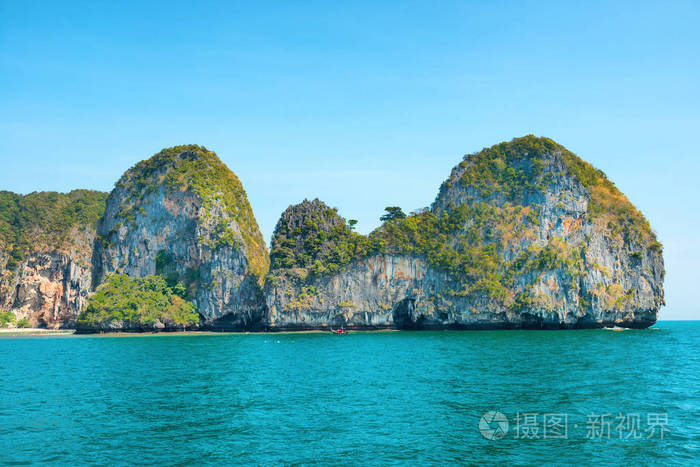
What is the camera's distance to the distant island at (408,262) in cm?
9831

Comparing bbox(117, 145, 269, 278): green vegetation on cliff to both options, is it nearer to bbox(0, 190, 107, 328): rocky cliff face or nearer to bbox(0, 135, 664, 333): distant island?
bbox(0, 135, 664, 333): distant island

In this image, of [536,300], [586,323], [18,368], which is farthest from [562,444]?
[586,323]

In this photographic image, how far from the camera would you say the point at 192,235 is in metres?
123

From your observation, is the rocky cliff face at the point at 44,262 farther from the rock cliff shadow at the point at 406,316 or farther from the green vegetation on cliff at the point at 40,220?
the rock cliff shadow at the point at 406,316

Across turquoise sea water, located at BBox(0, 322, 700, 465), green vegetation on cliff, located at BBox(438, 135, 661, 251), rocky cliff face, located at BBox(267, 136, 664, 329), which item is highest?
green vegetation on cliff, located at BBox(438, 135, 661, 251)

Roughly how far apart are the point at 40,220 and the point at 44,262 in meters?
14.1

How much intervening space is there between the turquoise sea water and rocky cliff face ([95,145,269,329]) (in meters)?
62.1

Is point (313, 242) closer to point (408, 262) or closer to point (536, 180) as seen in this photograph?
point (408, 262)

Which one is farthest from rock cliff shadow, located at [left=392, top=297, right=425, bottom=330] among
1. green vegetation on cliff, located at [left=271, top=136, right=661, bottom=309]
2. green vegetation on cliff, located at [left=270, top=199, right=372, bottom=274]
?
green vegetation on cliff, located at [left=270, top=199, right=372, bottom=274]

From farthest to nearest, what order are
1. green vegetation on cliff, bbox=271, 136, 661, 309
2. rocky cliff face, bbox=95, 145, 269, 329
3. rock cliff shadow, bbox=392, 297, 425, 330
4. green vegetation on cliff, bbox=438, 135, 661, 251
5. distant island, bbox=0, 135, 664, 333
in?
rocky cliff face, bbox=95, 145, 269, 329
green vegetation on cliff, bbox=438, 135, 661, 251
rock cliff shadow, bbox=392, 297, 425, 330
green vegetation on cliff, bbox=271, 136, 661, 309
distant island, bbox=0, 135, 664, 333

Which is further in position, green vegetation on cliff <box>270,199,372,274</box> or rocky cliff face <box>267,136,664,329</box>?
green vegetation on cliff <box>270,199,372,274</box>

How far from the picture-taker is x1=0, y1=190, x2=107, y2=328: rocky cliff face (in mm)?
129000

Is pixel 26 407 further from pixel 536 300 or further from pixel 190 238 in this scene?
pixel 190 238

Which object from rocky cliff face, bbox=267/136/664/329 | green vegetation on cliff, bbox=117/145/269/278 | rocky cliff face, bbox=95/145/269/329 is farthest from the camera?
green vegetation on cliff, bbox=117/145/269/278
